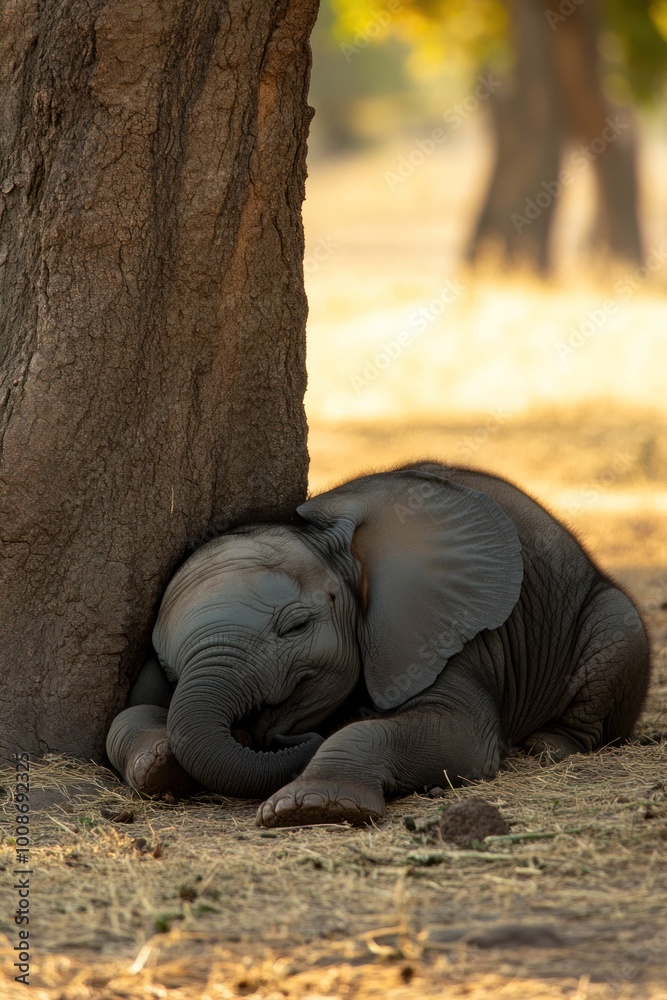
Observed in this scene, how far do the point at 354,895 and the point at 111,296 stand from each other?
2674 millimetres

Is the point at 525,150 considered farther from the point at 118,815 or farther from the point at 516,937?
the point at 516,937

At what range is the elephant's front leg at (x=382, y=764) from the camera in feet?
15.2

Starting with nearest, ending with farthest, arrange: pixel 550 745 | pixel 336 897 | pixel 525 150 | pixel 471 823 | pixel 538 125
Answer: pixel 336 897 < pixel 471 823 < pixel 550 745 < pixel 538 125 < pixel 525 150

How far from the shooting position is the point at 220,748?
4.77m

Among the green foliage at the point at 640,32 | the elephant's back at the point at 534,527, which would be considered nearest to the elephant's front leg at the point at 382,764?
the elephant's back at the point at 534,527

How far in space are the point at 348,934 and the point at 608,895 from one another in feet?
2.54

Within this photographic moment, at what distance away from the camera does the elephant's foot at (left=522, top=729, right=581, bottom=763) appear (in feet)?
19.0

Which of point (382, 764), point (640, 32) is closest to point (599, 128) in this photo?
point (640, 32)

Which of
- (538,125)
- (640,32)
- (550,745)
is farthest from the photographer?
(538,125)

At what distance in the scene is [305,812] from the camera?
15.1 feet

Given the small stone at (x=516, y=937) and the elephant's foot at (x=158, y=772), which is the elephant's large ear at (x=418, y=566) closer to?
the elephant's foot at (x=158, y=772)

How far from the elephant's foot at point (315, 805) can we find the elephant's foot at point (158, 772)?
0.45 meters

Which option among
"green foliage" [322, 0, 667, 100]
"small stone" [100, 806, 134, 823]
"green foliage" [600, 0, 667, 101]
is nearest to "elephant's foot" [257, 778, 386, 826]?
"small stone" [100, 806, 134, 823]

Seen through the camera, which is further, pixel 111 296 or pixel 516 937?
pixel 111 296
